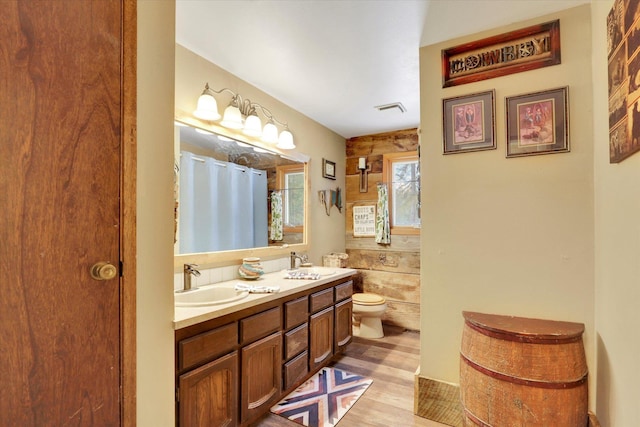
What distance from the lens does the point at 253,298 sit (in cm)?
166

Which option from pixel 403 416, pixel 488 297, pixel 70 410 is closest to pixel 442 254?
pixel 488 297

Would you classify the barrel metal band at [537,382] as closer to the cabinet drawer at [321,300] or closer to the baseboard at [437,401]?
the baseboard at [437,401]

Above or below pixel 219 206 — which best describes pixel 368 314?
below

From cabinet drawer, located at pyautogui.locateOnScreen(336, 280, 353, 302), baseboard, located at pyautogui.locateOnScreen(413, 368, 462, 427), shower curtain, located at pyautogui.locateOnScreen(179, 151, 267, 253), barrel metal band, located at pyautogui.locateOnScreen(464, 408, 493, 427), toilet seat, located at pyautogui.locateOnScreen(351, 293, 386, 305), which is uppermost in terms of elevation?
shower curtain, located at pyautogui.locateOnScreen(179, 151, 267, 253)

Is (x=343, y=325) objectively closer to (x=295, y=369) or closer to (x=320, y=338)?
(x=320, y=338)

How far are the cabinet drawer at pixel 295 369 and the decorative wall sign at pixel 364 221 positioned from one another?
6.17 feet

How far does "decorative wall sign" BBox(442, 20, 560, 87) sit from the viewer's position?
154cm

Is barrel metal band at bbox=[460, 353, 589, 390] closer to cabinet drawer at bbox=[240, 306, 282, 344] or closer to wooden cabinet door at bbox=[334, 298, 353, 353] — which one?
cabinet drawer at bbox=[240, 306, 282, 344]

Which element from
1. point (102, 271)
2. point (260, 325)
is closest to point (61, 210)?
point (102, 271)

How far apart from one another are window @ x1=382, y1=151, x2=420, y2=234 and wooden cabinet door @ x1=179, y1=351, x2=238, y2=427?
2.50 m

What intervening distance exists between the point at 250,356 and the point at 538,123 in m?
1.97

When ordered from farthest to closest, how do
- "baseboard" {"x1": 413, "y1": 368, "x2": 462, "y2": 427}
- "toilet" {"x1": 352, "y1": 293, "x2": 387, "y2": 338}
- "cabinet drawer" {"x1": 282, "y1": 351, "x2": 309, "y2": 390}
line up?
1. "toilet" {"x1": 352, "y1": 293, "x2": 387, "y2": 338}
2. "cabinet drawer" {"x1": 282, "y1": 351, "x2": 309, "y2": 390}
3. "baseboard" {"x1": 413, "y1": 368, "x2": 462, "y2": 427}

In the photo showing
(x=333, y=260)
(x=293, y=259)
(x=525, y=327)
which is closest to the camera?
(x=525, y=327)

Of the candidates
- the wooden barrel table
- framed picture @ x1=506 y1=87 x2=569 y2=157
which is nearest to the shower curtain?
the wooden barrel table
